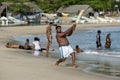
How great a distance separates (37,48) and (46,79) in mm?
A: 10419

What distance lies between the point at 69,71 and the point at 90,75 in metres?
0.83

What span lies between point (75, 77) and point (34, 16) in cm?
6664

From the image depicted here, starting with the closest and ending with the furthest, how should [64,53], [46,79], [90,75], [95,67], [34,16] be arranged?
1. [46,79]
2. [90,75]
3. [64,53]
4. [95,67]
5. [34,16]

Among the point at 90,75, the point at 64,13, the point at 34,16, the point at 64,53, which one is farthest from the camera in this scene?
the point at 64,13

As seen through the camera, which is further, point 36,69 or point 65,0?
point 65,0

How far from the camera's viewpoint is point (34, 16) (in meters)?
76.9

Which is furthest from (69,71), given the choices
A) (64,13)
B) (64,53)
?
(64,13)

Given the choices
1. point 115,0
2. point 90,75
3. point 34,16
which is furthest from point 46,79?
point 115,0

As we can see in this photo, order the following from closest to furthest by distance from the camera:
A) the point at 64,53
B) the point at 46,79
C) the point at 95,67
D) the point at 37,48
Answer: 1. the point at 46,79
2. the point at 64,53
3. the point at 95,67
4. the point at 37,48

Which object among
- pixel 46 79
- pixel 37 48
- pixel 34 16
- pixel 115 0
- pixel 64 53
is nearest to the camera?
pixel 46 79

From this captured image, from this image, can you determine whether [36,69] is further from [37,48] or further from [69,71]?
[37,48]

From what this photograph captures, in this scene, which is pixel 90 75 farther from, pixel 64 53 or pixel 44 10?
pixel 44 10

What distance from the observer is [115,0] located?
4326 inches

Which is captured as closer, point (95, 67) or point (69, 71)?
point (69, 71)
